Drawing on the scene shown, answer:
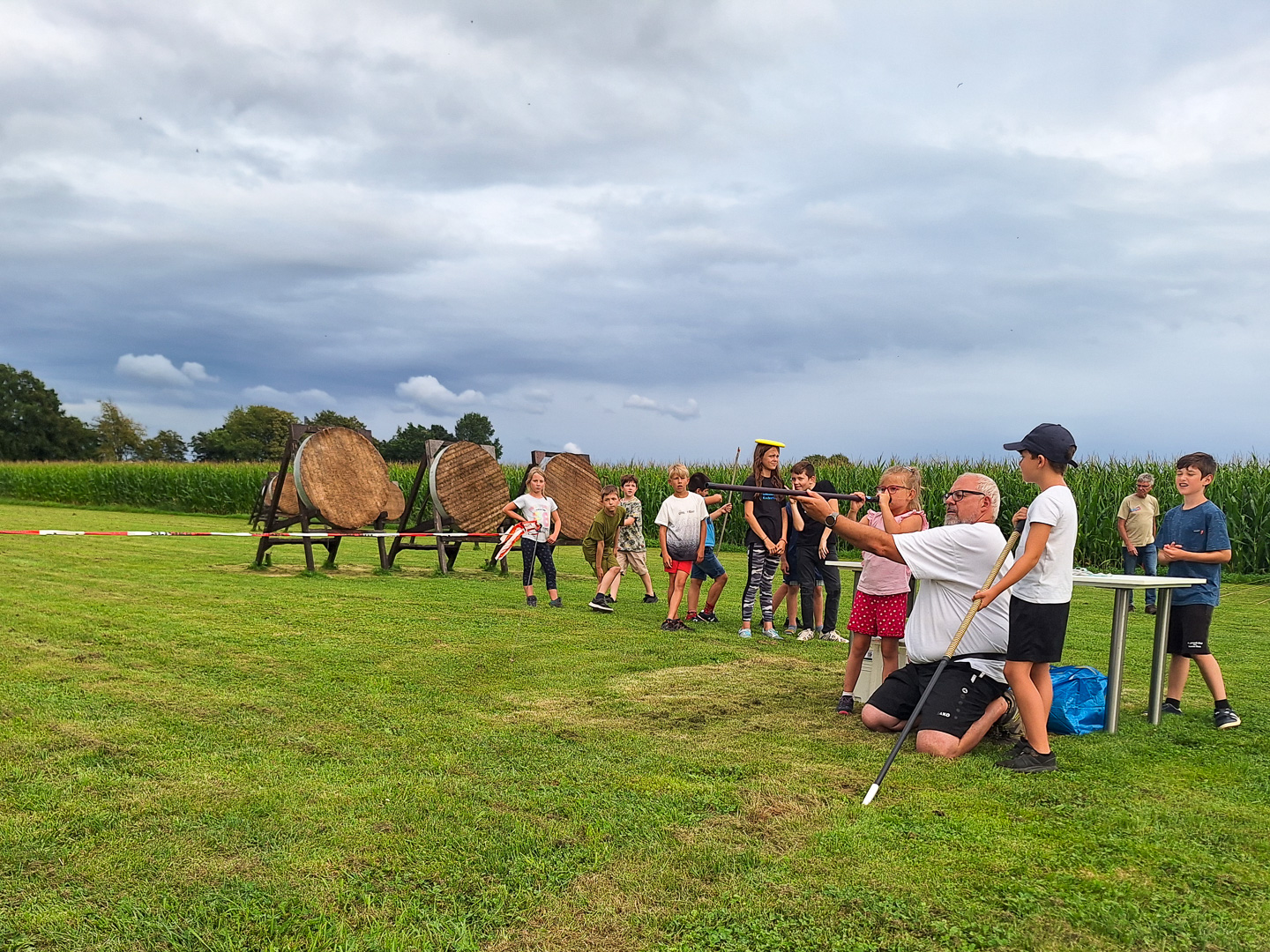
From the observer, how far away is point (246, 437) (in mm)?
89688

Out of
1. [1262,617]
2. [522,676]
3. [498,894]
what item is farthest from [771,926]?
[1262,617]

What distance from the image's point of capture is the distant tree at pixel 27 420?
3280 inches

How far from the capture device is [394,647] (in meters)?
8.45

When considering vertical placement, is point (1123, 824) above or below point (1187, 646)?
below

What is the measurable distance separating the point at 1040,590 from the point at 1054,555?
0.66 ft

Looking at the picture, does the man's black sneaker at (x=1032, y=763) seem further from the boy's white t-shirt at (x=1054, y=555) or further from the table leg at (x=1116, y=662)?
the table leg at (x=1116, y=662)

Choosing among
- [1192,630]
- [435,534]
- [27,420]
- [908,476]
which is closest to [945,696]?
[908,476]

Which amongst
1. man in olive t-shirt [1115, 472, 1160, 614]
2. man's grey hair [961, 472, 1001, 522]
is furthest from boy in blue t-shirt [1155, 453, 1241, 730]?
man in olive t-shirt [1115, 472, 1160, 614]

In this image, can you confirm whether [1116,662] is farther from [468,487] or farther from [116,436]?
[116,436]

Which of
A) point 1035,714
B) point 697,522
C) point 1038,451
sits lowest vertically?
point 1035,714

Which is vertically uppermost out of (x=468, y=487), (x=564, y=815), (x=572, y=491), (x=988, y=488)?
(x=988, y=488)

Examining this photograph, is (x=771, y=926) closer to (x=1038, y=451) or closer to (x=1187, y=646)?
(x=1038, y=451)

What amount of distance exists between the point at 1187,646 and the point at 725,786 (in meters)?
3.89

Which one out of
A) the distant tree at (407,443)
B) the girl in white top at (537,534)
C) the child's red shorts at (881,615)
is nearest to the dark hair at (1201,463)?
the child's red shorts at (881,615)
